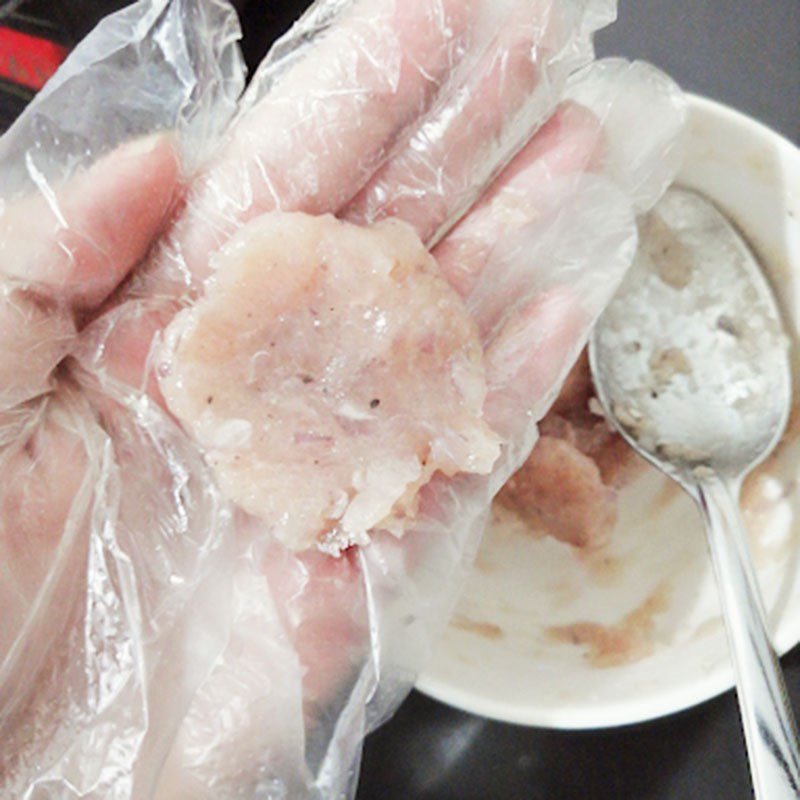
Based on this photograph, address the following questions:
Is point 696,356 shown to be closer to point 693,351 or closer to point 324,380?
point 693,351

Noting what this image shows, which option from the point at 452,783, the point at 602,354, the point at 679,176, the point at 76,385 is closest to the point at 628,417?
the point at 602,354

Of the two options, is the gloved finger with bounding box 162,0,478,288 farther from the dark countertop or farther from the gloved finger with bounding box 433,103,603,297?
the dark countertop

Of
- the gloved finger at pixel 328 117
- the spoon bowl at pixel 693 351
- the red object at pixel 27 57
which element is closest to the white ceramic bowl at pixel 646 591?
the spoon bowl at pixel 693 351

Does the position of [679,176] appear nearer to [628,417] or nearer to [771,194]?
[771,194]

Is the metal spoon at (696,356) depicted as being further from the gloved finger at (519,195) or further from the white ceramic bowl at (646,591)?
the gloved finger at (519,195)

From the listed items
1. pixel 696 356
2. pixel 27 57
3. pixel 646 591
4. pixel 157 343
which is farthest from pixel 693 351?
pixel 27 57

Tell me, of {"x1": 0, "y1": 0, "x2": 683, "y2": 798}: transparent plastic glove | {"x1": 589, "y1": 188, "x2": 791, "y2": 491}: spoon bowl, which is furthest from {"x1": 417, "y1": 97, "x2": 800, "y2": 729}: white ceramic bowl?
{"x1": 0, "y1": 0, "x2": 683, "y2": 798}: transparent plastic glove
